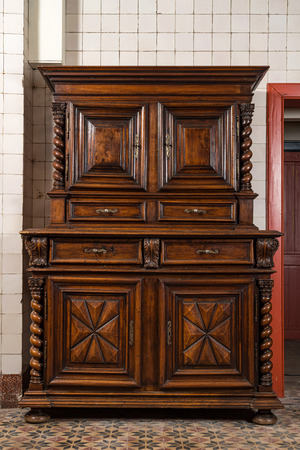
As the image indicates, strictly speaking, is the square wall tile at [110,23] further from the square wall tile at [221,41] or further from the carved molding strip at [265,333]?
the carved molding strip at [265,333]

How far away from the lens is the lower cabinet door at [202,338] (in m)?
2.86

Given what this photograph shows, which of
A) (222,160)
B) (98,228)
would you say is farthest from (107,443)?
(222,160)

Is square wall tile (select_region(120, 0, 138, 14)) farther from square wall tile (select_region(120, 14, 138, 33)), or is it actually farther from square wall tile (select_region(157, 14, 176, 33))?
square wall tile (select_region(157, 14, 176, 33))

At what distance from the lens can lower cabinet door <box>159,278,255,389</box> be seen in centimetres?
286

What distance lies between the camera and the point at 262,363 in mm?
2869

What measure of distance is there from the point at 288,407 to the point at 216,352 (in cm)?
78

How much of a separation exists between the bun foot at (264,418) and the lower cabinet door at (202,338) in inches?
8.0

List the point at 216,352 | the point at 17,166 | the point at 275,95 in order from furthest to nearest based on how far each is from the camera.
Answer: the point at 275,95
the point at 17,166
the point at 216,352

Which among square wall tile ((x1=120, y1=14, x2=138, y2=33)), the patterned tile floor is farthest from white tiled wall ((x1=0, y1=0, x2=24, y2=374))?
square wall tile ((x1=120, y1=14, x2=138, y2=33))

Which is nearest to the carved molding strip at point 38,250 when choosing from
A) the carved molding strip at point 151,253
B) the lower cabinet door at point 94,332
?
the lower cabinet door at point 94,332

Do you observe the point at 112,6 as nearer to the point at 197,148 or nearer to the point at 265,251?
the point at 197,148

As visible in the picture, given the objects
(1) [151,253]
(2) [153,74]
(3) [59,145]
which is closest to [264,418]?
(1) [151,253]

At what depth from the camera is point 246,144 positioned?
3029 mm

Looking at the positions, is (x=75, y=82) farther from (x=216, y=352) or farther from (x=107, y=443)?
(x=107, y=443)
